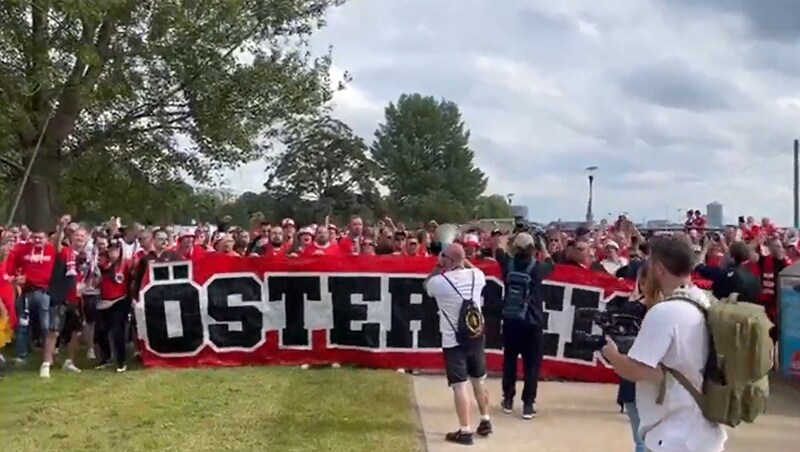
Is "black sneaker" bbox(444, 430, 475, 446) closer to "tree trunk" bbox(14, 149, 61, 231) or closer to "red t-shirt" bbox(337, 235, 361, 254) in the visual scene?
"red t-shirt" bbox(337, 235, 361, 254)

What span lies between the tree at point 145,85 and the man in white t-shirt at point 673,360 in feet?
50.8

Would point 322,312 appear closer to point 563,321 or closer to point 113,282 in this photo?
point 113,282

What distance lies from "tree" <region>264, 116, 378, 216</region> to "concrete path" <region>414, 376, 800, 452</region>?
4285 centimetres

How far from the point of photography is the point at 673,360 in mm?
3818

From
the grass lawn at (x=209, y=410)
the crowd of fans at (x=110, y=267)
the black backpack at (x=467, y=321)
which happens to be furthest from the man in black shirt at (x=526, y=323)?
the crowd of fans at (x=110, y=267)

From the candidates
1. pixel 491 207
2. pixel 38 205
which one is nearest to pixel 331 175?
pixel 38 205

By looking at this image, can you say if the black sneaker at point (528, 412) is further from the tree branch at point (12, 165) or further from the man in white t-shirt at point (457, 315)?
the tree branch at point (12, 165)

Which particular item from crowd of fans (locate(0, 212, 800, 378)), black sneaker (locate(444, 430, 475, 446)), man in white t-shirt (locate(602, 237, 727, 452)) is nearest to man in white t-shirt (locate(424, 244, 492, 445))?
black sneaker (locate(444, 430, 475, 446))

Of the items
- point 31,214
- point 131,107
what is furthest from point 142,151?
point 31,214

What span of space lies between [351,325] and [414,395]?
2142 millimetres

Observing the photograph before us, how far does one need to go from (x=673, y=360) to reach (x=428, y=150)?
85.6 metres

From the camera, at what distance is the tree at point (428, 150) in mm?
86438

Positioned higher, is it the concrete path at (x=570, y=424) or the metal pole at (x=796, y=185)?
the metal pole at (x=796, y=185)

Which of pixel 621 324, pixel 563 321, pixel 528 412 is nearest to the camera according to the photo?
pixel 621 324
